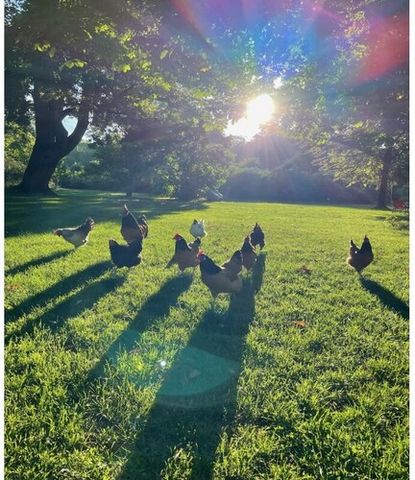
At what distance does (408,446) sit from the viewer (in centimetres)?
265

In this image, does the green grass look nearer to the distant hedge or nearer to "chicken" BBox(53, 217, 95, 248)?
"chicken" BBox(53, 217, 95, 248)

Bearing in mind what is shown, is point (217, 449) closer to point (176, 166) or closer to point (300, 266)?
point (300, 266)

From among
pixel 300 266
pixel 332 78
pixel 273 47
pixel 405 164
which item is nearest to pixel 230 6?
pixel 273 47

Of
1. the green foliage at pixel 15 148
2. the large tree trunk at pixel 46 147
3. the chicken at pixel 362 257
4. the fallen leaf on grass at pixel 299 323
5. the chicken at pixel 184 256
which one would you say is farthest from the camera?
the green foliage at pixel 15 148

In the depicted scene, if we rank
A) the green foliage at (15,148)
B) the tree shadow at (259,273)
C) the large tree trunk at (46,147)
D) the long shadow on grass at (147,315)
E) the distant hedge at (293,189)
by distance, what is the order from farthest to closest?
the distant hedge at (293,189) → the green foliage at (15,148) → the large tree trunk at (46,147) → the tree shadow at (259,273) → the long shadow on grass at (147,315)

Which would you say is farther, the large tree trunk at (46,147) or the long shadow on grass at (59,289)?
the large tree trunk at (46,147)

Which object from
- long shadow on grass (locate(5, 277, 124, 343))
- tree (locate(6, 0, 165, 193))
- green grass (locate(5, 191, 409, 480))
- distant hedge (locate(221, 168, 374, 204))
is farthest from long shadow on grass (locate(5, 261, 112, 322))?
distant hedge (locate(221, 168, 374, 204))

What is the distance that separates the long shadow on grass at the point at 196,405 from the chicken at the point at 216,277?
2.33 feet

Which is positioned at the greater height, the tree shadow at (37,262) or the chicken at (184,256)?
the chicken at (184,256)

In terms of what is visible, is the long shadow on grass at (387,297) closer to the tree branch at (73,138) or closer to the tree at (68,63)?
the tree at (68,63)

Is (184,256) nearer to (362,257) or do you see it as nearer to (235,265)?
(235,265)

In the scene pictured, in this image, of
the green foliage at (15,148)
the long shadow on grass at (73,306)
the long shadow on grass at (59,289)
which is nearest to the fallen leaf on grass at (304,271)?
the long shadow on grass at (73,306)

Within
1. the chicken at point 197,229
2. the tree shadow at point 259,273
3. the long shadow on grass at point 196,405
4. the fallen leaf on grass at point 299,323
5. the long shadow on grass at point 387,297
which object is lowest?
the long shadow on grass at point 196,405

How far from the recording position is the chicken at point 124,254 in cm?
652
